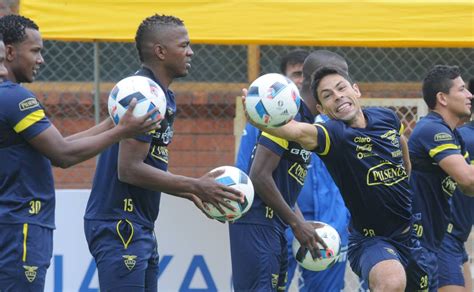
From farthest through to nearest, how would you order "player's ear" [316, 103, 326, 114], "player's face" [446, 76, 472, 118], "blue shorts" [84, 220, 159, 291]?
"player's face" [446, 76, 472, 118], "player's ear" [316, 103, 326, 114], "blue shorts" [84, 220, 159, 291]

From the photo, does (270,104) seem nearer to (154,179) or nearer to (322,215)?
(154,179)

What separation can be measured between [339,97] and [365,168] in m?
0.46

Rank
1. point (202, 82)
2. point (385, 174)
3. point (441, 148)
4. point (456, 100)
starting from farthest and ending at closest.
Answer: point (202, 82) < point (456, 100) < point (441, 148) < point (385, 174)

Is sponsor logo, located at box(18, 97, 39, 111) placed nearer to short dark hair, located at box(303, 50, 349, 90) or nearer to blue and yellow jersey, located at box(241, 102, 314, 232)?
blue and yellow jersey, located at box(241, 102, 314, 232)

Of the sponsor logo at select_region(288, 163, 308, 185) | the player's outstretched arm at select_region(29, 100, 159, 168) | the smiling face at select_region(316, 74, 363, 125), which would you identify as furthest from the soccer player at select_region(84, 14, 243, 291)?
the sponsor logo at select_region(288, 163, 308, 185)

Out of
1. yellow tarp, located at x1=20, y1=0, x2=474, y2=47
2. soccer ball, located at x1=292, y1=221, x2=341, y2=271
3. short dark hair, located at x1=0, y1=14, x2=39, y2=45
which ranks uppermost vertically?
yellow tarp, located at x1=20, y1=0, x2=474, y2=47

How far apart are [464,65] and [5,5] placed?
451 centimetres

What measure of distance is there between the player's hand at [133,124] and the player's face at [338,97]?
1448mm

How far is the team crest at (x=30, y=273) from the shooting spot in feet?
17.0

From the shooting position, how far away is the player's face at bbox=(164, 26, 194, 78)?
599 cm

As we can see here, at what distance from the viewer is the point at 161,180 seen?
5.60 m

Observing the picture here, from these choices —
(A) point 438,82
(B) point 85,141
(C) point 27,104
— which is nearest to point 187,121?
(A) point 438,82

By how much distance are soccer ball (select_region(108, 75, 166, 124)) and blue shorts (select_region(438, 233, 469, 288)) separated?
10.1 ft

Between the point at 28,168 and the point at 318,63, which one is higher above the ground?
the point at 318,63
